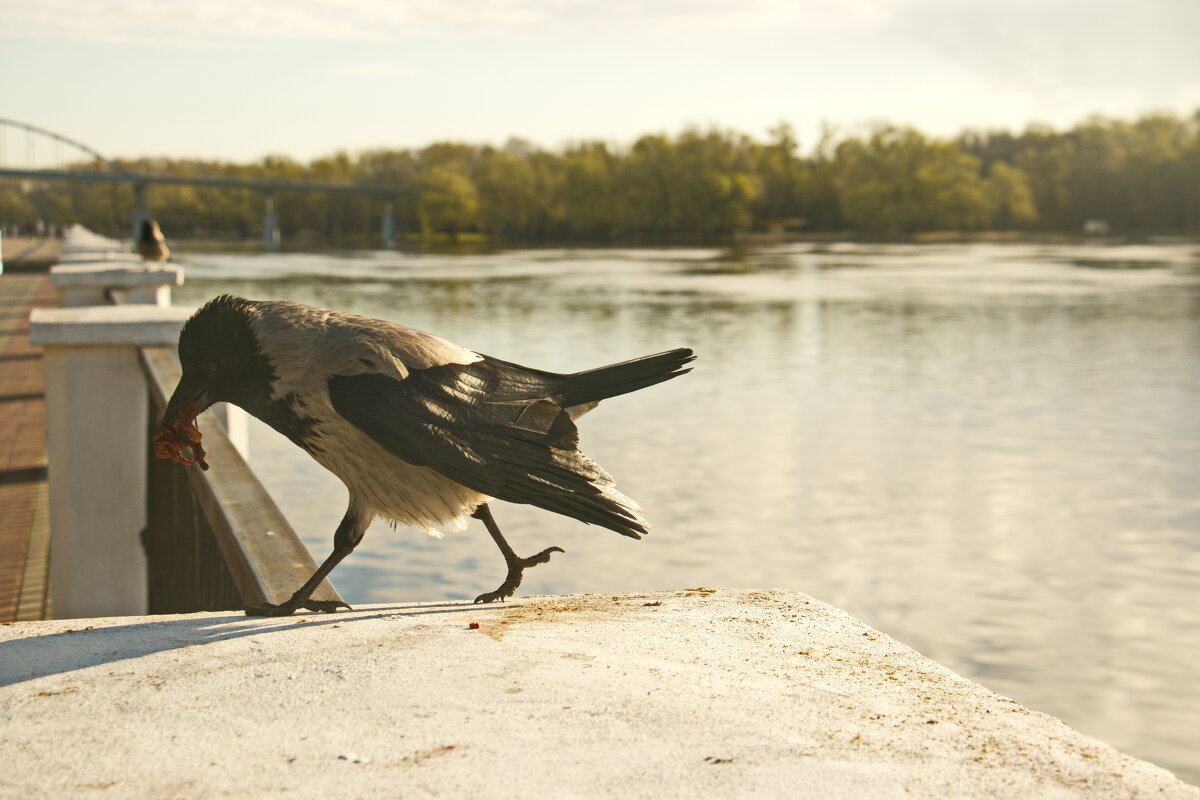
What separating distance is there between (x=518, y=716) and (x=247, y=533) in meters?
1.64

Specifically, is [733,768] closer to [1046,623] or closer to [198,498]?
[198,498]

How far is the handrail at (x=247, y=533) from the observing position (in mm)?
3318

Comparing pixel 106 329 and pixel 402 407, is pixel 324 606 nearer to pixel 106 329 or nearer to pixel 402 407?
pixel 402 407

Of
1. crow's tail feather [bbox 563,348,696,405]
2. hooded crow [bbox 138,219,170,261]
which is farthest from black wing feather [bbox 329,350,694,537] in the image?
hooded crow [bbox 138,219,170,261]

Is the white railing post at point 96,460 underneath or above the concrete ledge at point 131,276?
underneath

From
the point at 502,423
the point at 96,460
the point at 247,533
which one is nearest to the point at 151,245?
the point at 96,460

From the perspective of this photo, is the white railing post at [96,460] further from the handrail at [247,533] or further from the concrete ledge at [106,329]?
the handrail at [247,533]

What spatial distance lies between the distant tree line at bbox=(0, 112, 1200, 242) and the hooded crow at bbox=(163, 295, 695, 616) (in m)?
136

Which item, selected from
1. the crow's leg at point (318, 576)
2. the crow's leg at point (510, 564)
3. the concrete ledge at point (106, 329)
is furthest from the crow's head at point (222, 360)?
the concrete ledge at point (106, 329)

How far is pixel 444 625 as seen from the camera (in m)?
2.94

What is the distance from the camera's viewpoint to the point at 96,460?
5.78 m

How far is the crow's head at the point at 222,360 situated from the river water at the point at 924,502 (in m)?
5.81

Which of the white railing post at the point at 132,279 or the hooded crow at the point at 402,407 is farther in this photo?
the white railing post at the point at 132,279

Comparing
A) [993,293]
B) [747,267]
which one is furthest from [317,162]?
[993,293]
